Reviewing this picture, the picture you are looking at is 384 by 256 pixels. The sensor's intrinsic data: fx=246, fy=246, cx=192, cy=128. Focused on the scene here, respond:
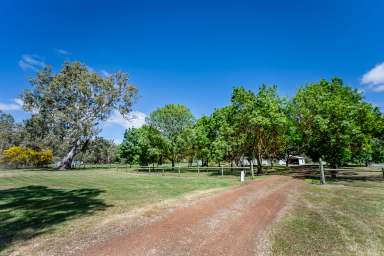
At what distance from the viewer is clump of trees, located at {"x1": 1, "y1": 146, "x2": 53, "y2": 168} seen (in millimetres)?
63000

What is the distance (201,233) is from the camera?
23.0 feet

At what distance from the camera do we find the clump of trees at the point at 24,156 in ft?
207

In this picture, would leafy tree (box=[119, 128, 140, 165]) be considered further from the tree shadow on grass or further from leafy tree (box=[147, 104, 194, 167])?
the tree shadow on grass

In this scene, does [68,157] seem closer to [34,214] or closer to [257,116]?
[257,116]

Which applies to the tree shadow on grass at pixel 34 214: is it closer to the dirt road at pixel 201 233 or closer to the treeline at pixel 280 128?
the dirt road at pixel 201 233

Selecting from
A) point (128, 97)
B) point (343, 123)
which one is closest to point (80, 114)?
point (128, 97)

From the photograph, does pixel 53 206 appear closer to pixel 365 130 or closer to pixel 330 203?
pixel 330 203

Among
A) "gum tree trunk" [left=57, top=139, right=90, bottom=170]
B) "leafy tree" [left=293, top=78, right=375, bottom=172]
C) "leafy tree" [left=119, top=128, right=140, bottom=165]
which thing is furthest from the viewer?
"leafy tree" [left=119, top=128, right=140, bottom=165]

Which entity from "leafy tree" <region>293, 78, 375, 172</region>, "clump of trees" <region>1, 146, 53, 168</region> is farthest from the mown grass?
"clump of trees" <region>1, 146, 53, 168</region>

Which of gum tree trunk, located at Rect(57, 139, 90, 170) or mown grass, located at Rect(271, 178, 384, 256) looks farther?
gum tree trunk, located at Rect(57, 139, 90, 170)

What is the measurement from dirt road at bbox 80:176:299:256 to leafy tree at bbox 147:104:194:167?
35.3m

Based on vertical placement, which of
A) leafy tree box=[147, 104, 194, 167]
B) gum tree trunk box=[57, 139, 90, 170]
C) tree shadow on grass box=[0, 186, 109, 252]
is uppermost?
leafy tree box=[147, 104, 194, 167]

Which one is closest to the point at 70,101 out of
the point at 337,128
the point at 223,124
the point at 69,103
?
the point at 69,103

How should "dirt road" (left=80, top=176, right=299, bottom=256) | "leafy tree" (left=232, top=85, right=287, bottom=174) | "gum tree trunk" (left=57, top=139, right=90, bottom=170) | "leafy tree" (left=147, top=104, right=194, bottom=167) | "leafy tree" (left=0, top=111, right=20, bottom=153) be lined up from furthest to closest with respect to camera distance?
"leafy tree" (left=0, top=111, right=20, bottom=153) → "gum tree trunk" (left=57, top=139, right=90, bottom=170) → "leafy tree" (left=147, top=104, right=194, bottom=167) → "leafy tree" (left=232, top=85, right=287, bottom=174) → "dirt road" (left=80, top=176, right=299, bottom=256)
